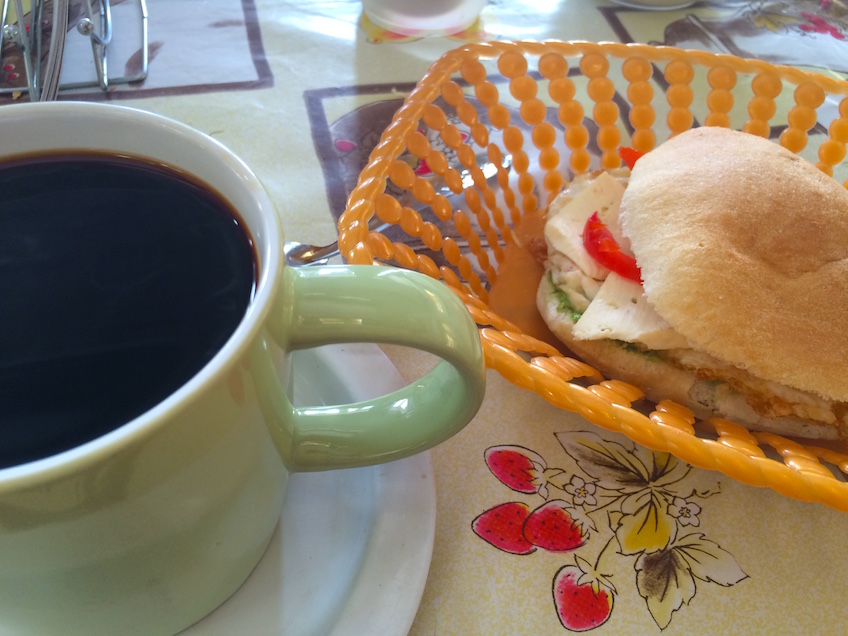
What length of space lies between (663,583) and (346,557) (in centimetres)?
21

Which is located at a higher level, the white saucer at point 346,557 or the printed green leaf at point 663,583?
the white saucer at point 346,557

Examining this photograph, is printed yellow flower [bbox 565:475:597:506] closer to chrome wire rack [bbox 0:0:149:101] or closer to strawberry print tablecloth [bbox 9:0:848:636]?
strawberry print tablecloth [bbox 9:0:848:636]

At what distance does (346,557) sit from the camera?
380 millimetres

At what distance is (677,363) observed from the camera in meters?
0.56

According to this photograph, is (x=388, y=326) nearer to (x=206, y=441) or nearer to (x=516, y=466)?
(x=206, y=441)

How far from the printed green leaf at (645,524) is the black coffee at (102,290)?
0.99ft

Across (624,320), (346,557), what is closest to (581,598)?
(346,557)

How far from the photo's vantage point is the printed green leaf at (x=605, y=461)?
47 cm

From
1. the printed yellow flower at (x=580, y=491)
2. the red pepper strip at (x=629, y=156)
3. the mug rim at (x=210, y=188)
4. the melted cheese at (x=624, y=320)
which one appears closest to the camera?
the mug rim at (x=210, y=188)

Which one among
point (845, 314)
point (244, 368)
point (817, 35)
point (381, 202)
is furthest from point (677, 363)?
point (817, 35)

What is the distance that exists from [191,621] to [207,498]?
105 mm

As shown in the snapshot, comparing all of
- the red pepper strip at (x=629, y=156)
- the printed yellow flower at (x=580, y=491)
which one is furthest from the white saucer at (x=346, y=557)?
the red pepper strip at (x=629, y=156)

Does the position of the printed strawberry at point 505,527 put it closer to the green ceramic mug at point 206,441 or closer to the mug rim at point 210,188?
the green ceramic mug at point 206,441

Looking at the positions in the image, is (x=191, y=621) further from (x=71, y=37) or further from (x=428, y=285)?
(x=71, y=37)
